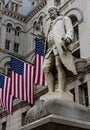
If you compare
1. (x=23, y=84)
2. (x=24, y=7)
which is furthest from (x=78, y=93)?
(x=24, y=7)

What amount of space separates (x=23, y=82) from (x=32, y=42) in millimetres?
21040

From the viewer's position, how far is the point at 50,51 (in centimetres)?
984

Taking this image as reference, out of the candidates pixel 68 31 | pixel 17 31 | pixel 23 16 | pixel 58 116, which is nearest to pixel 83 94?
pixel 68 31

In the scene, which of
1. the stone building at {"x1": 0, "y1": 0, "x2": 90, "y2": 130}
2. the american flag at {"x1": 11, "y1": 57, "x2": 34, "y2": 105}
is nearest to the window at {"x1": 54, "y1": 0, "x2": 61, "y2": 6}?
the stone building at {"x1": 0, "y1": 0, "x2": 90, "y2": 130}

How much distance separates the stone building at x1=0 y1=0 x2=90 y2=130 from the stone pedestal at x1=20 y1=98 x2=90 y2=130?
33 cm

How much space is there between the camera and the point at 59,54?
945 centimetres

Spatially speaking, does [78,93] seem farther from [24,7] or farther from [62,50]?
[24,7]

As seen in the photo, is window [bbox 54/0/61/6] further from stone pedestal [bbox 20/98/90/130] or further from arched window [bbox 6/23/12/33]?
stone pedestal [bbox 20/98/90/130]

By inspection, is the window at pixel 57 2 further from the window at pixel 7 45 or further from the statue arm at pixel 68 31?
the statue arm at pixel 68 31

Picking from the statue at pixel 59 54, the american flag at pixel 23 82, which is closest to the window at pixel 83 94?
the american flag at pixel 23 82

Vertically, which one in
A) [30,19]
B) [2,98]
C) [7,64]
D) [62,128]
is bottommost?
[62,128]

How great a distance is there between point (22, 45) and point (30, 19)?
13.1ft

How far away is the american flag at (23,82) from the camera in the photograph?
23.2 meters

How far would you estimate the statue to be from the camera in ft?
30.9
